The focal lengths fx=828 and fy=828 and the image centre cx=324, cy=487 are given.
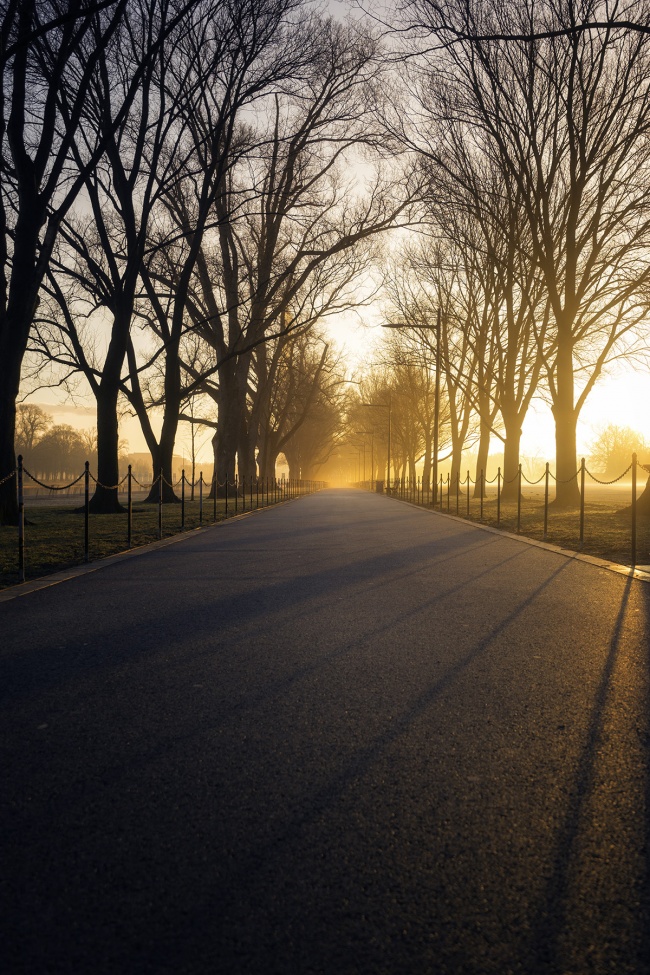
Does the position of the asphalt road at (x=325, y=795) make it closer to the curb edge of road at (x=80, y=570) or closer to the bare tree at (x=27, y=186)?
the curb edge of road at (x=80, y=570)

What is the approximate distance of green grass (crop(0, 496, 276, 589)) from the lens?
10.4 m

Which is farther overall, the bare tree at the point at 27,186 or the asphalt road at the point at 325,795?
the bare tree at the point at 27,186

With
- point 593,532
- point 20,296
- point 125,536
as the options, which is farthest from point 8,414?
point 593,532

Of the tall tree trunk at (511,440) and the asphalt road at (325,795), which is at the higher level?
the tall tree trunk at (511,440)

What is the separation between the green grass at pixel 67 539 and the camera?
10.4m

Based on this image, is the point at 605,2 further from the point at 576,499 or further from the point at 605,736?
the point at 605,736

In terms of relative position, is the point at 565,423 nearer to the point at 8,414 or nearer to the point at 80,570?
the point at 8,414

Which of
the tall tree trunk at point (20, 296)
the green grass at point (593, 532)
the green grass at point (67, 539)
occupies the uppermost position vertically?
the tall tree trunk at point (20, 296)

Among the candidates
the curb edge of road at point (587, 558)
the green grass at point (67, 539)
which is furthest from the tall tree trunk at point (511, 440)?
the curb edge of road at point (587, 558)

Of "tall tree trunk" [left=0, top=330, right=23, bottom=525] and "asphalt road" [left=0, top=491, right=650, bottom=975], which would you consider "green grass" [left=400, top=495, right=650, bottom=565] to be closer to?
"asphalt road" [left=0, top=491, right=650, bottom=975]

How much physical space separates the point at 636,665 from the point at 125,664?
10.3ft

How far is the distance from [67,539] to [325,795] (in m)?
12.1

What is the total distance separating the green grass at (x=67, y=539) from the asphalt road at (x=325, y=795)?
3.96 meters

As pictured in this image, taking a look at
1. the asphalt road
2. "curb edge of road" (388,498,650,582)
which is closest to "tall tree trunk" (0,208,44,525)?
"curb edge of road" (388,498,650,582)
